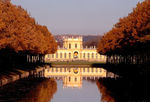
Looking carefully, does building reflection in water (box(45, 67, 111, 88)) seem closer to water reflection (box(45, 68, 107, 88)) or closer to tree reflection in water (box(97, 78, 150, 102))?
water reflection (box(45, 68, 107, 88))

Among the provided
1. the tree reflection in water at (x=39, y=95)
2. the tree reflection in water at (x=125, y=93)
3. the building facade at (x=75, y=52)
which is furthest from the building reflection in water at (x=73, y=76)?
the building facade at (x=75, y=52)

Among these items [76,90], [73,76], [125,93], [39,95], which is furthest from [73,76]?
[39,95]

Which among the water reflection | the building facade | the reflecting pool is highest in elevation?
the building facade

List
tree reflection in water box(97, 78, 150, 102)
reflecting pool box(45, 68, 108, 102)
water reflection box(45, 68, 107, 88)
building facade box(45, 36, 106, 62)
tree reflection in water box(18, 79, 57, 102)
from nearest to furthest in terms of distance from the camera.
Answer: tree reflection in water box(18, 79, 57, 102) < tree reflection in water box(97, 78, 150, 102) < reflecting pool box(45, 68, 108, 102) < water reflection box(45, 68, 107, 88) < building facade box(45, 36, 106, 62)

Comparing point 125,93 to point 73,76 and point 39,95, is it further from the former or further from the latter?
point 73,76

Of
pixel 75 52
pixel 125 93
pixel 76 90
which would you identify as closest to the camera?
pixel 125 93

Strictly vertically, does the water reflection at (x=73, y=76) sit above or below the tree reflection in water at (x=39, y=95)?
above

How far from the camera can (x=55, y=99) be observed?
26.1 meters

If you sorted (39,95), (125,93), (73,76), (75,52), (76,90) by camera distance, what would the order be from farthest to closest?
(75,52)
(73,76)
(76,90)
(125,93)
(39,95)

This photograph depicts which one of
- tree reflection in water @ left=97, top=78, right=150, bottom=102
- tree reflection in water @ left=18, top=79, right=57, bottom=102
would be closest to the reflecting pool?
tree reflection in water @ left=18, top=79, right=57, bottom=102

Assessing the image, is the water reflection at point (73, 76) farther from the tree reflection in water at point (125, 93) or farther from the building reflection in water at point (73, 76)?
the tree reflection in water at point (125, 93)

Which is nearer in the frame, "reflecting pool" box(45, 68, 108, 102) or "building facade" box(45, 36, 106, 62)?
"reflecting pool" box(45, 68, 108, 102)

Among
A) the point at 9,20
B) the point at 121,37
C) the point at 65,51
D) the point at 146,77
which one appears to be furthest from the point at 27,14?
the point at 65,51

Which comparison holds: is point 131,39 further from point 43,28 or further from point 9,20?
point 43,28
